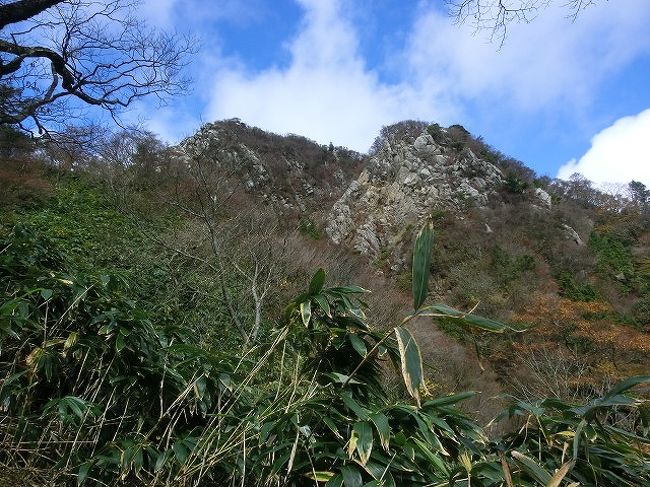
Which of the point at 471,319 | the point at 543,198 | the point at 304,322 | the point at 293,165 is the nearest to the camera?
the point at 471,319

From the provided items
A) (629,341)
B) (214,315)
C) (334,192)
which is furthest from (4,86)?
(334,192)

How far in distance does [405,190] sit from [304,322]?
2523 centimetres

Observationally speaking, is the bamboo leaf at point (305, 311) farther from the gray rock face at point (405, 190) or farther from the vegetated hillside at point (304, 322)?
the gray rock face at point (405, 190)

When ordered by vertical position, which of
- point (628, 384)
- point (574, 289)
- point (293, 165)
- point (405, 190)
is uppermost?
point (293, 165)

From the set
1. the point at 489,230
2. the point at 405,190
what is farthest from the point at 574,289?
the point at 405,190

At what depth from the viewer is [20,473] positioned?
1188 mm

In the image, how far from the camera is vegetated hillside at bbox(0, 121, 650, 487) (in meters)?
1.02

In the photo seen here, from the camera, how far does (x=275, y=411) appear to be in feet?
3.75

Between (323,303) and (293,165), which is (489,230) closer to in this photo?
(293,165)

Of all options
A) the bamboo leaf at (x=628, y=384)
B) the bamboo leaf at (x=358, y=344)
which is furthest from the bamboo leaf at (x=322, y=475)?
the bamboo leaf at (x=628, y=384)

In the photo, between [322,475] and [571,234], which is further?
[571,234]

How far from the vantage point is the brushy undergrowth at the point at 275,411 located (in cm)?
92

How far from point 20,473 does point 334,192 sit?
28332 millimetres

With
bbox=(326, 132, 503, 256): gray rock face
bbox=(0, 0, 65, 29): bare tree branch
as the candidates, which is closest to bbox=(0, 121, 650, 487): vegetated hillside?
bbox=(326, 132, 503, 256): gray rock face
